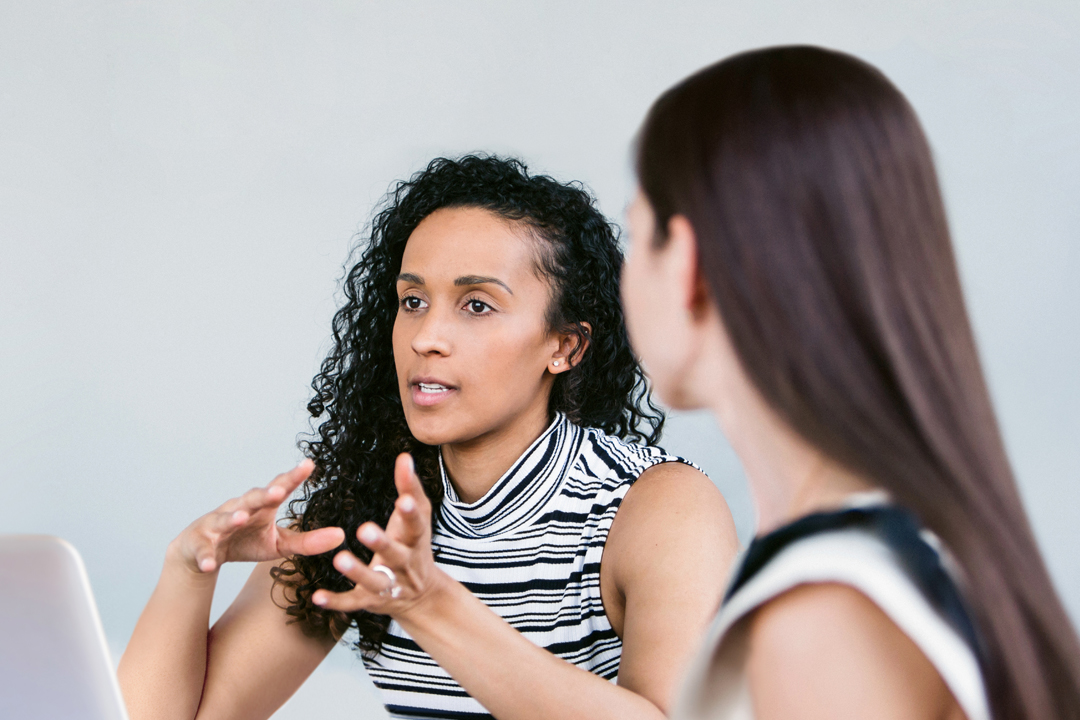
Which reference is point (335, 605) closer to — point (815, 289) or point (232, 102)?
point (815, 289)

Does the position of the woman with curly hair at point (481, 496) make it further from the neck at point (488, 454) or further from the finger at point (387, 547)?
the finger at point (387, 547)

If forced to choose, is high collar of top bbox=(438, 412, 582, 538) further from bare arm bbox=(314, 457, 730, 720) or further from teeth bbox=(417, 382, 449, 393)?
bare arm bbox=(314, 457, 730, 720)

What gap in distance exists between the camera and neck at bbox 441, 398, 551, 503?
1.72 metres

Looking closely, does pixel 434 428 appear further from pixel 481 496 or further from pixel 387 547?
pixel 387 547

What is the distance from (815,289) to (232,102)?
238 centimetres

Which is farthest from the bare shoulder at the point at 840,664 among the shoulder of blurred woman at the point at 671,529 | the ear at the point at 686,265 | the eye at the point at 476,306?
the eye at the point at 476,306

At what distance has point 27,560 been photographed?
74 cm

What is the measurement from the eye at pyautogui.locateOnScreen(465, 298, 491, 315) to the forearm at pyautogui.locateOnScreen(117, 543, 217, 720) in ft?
1.96

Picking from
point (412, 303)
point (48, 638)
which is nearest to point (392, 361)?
point (412, 303)

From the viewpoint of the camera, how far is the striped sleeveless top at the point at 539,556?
5.24 ft

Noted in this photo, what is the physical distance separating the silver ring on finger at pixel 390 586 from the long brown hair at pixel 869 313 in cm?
56

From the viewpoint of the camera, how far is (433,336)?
1621 millimetres

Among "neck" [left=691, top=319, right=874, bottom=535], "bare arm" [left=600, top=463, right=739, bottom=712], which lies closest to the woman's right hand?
"bare arm" [left=600, top=463, right=739, bottom=712]

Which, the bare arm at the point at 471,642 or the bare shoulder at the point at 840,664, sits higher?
the bare shoulder at the point at 840,664
